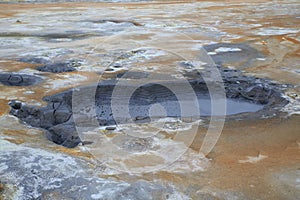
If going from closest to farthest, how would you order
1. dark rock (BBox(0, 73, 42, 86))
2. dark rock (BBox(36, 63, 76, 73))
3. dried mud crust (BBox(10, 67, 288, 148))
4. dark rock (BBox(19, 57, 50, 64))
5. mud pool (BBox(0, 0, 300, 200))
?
1. mud pool (BBox(0, 0, 300, 200))
2. dried mud crust (BBox(10, 67, 288, 148))
3. dark rock (BBox(0, 73, 42, 86))
4. dark rock (BBox(36, 63, 76, 73))
5. dark rock (BBox(19, 57, 50, 64))

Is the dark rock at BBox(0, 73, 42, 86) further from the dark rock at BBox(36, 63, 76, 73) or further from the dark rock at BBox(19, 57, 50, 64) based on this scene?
the dark rock at BBox(19, 57, 50, 64)

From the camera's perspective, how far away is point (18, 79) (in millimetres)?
7461

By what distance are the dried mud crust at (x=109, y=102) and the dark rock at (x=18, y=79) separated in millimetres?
991

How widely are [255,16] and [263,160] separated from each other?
13.0 m

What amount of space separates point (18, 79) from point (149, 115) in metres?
2.87

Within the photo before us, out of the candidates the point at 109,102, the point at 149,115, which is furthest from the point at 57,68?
the point at 149,115

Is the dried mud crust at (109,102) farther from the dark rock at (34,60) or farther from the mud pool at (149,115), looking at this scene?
the dark rock at (34,60)

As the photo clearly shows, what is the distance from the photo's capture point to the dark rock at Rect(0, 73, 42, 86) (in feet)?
24.0

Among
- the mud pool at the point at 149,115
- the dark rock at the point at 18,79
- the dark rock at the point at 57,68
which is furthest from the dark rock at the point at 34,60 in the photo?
the dark rock at the point at 18,79

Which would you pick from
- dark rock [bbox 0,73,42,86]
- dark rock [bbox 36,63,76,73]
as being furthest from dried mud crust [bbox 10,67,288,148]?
dark rock [bbox 36,63,76,73]

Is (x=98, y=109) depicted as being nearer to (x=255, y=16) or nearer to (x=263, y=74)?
A: (x=263, y=74)

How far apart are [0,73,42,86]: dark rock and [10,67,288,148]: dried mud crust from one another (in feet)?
3.25

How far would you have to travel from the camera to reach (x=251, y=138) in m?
4.97

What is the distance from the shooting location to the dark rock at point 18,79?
24.0 feet
